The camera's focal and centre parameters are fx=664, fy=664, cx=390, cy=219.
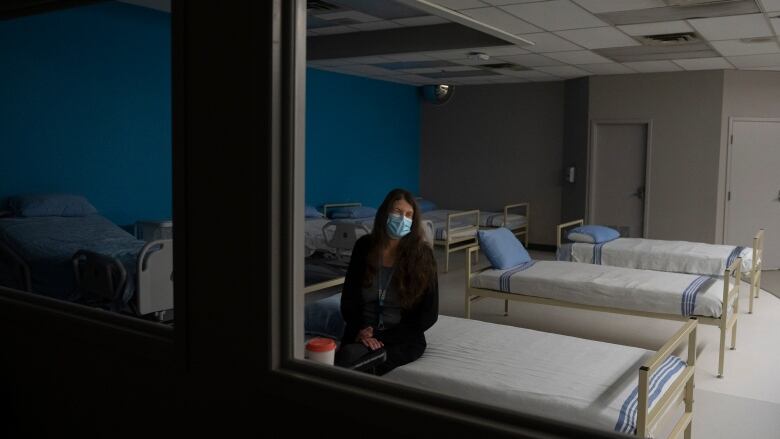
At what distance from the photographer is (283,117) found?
1.69m

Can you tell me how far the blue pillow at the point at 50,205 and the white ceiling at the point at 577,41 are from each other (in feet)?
8.74

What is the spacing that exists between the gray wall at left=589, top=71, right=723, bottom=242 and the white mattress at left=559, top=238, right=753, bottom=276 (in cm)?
164

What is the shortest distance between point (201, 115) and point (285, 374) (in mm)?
731

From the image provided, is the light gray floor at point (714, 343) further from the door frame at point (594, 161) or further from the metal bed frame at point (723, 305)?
the door frame at point (594, 161)

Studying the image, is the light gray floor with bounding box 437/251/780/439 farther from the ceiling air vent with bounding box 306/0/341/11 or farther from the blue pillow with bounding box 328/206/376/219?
the ceiling air vent with bounding box 306/0/341/11

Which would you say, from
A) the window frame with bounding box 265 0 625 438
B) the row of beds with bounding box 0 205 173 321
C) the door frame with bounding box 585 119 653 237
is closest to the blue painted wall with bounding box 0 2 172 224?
the row of beds with bounding box 0 205 173 321

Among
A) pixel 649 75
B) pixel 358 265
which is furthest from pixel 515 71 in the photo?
pixel 358 265

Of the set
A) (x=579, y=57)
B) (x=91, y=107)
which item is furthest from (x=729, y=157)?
(x=91, y=107)

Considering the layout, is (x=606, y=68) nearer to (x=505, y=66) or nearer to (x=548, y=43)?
(x=505, y=66)

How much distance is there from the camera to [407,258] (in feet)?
10.6

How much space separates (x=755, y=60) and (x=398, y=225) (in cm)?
557

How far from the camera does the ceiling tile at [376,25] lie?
6.30 metres

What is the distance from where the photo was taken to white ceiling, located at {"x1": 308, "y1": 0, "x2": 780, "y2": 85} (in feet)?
16.2

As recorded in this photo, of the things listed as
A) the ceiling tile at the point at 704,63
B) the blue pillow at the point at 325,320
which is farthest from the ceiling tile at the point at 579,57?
the blue pillow at the point at 325,320
